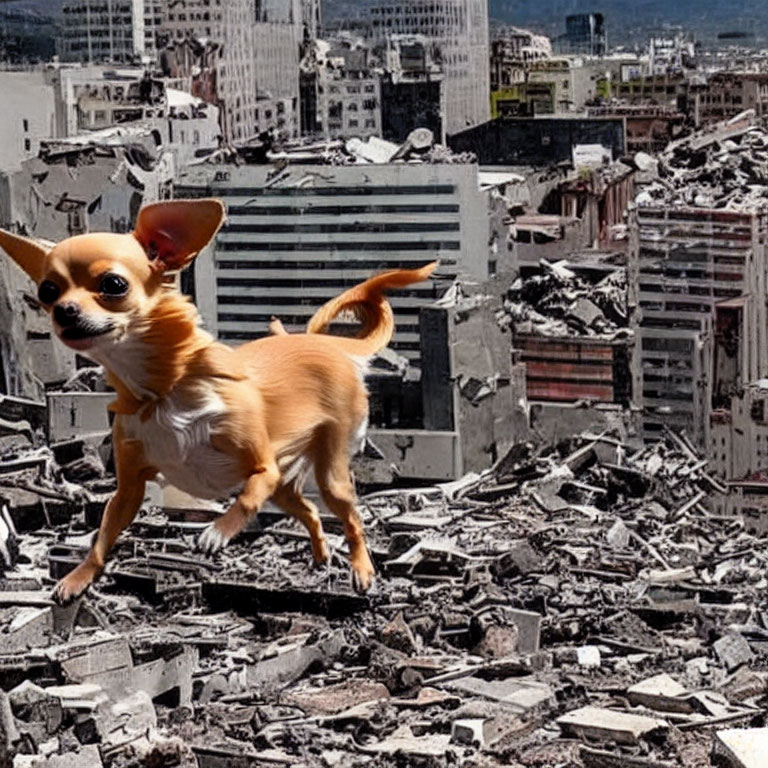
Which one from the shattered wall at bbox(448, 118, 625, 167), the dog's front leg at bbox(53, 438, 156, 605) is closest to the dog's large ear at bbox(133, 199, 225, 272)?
the dog's front leg at bbox(53, 438, 156, 605)

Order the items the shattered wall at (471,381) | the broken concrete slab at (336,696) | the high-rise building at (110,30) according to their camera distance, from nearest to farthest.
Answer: the broken concrete slab at (336,696)
the shattered wall at (471,381)
the high-rise building at (110,30)

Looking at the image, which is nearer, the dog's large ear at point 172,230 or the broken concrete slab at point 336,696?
the dog's large ear at point 172,230

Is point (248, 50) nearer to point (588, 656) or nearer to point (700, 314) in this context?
point (700, 314)

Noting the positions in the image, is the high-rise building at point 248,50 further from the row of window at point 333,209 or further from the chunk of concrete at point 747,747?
the chunk of concrete at point 747,747

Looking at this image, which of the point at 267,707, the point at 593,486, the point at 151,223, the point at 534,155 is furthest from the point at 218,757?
the point at 534,155

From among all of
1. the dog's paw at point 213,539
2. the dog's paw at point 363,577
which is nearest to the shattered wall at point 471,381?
the dog's paw at point 363,577
